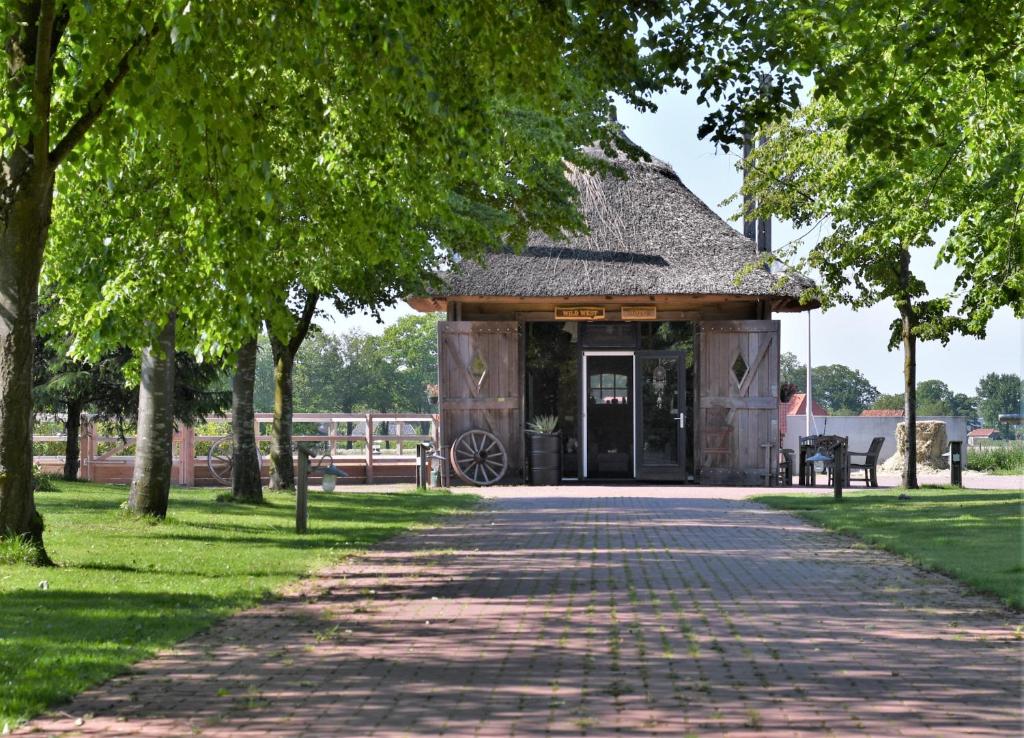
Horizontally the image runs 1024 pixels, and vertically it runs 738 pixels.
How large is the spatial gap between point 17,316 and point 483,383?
16418 mm

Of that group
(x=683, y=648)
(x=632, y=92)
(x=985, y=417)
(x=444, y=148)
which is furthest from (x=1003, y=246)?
(x=985, y=417)

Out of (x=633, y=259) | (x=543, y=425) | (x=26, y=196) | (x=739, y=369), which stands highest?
(x=633, y=259)

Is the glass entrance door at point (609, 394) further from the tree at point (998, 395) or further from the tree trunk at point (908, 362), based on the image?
the tree at point (998, 395)

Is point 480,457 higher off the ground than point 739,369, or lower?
lower

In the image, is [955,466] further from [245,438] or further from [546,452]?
[245,438]

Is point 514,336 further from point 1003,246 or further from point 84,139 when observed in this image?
Answer: point 84,139

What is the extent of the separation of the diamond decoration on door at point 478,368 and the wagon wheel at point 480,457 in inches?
36.8

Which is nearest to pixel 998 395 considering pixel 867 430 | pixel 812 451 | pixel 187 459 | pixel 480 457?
pixel 867 430

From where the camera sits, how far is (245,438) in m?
19.8

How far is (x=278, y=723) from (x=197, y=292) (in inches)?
279

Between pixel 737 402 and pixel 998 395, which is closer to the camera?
pixel 737 402

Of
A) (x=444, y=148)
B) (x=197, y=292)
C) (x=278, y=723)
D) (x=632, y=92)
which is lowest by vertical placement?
(x=278, y=723)

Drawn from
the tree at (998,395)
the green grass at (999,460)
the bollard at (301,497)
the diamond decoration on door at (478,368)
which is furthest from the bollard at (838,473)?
the tree at (998,395)

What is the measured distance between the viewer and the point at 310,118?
438 inches
